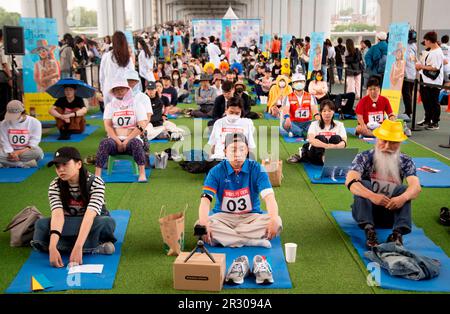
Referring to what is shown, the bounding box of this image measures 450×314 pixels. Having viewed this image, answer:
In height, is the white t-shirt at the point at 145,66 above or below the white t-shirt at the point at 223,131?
above

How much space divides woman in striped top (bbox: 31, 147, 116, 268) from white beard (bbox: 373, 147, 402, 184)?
2.56m

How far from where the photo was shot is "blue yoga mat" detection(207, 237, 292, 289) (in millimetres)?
4188

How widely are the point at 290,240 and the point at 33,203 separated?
10.4 ft

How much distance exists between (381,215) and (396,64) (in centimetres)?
636

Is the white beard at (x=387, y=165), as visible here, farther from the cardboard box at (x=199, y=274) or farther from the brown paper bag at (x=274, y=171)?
the brown paper bag at (x=274, y=171)

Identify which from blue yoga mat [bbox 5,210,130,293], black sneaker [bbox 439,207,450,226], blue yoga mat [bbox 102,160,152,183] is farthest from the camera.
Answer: blue yoga mat [bbox 102,160,152,183]

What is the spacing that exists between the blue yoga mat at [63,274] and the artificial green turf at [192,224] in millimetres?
73

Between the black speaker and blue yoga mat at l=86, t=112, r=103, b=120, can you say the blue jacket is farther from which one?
the black speaker

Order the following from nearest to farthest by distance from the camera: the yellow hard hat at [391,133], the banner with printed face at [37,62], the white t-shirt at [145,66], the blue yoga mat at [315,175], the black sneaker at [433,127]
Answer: the yellow hard hat at [391,133] < the blue yoga mat at [315,175] < the black sneaker at [433,127] < the banner with printed face at [37,62] < the white t-shirt at [145,66]

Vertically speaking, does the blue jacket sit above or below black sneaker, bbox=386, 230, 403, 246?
above

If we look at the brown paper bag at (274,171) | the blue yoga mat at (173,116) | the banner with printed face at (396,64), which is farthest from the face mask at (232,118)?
the blue yoga mat at (173,116)

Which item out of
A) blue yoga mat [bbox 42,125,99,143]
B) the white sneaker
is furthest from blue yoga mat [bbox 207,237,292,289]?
blue yoga mat [bbox 42,125,99,143]

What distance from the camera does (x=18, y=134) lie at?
797cm

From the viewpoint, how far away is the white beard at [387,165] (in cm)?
512
